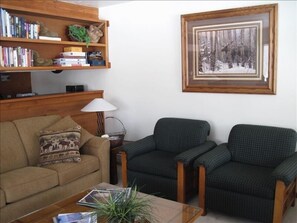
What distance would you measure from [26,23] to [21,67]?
1.59ft

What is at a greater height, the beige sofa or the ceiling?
the ceiling

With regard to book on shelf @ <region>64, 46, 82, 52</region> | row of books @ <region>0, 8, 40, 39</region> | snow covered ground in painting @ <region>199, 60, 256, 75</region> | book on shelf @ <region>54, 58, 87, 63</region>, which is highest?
row of books @ <region>0, 8, 40, 39</region>

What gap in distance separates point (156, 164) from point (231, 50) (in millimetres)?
1414

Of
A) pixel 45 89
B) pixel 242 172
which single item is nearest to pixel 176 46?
pixel 242 172

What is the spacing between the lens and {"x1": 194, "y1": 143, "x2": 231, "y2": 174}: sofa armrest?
273 cm

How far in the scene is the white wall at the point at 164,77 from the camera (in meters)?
2.99

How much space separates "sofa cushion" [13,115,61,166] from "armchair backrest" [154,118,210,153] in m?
1.29

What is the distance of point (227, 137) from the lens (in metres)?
3.39

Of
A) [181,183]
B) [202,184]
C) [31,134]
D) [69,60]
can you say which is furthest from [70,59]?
[202,184]

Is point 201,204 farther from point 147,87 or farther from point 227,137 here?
point 147,87

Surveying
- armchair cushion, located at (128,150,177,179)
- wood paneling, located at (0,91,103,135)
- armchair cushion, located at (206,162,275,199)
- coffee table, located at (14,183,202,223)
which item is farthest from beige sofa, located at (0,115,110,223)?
armchair cushion, located at (206,162,275,199)

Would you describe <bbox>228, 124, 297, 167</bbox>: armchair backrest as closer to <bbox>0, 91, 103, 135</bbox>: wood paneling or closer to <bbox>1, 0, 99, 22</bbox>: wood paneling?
<bbox>0, 91, 103, 135</bbox>: wood paneling

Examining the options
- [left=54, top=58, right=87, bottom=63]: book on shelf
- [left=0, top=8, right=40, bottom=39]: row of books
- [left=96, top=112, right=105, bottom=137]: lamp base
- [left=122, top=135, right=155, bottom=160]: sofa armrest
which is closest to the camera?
[left=0, top=8, right=40, bottom=39]: row of books

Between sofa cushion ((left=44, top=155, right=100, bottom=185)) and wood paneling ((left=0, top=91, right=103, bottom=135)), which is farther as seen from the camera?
wood paneling ((left=0, top=91, right=103, bottom=135))
